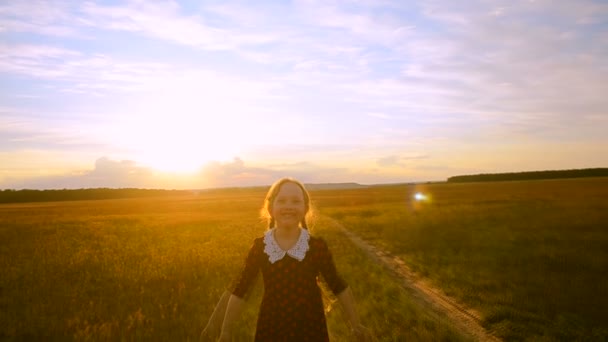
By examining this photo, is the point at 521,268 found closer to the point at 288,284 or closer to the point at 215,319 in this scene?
the point at 288,284

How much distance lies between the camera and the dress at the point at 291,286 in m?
3.82

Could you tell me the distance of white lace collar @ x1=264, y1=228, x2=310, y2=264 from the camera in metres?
3.93

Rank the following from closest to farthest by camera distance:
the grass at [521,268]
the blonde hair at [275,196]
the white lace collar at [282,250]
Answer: the white lace collar at [282,250], the blonde hair at [275,196], the grass at [521,268]

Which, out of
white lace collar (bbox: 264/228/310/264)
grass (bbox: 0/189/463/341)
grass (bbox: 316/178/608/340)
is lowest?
grass (bbox: 316/178/608/340)

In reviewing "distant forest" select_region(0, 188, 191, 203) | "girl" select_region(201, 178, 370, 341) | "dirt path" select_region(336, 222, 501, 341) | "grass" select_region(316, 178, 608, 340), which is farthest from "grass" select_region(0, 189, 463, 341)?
"distant forest" select_region(0, 188, 191, 203)

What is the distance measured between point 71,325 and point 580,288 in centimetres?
1074

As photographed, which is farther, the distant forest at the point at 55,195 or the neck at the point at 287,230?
the distant forest at the point at 55,195

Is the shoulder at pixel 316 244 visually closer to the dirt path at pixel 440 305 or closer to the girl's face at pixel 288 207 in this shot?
the girl's face at pixel 288 207

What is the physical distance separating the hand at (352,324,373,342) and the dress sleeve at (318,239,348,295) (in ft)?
1.08

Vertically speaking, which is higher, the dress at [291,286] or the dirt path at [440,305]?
the dress at [291,286]

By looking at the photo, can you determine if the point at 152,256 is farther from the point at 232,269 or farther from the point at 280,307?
the point at 280,307

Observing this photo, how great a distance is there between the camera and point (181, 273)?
13.8 m

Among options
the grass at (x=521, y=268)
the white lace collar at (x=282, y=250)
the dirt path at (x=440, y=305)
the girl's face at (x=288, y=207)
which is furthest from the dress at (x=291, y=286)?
the grass at (x=521, y=268)

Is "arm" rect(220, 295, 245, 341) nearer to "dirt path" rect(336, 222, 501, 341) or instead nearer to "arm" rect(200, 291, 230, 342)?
"arm" rect(200, 291, 230, 342)
